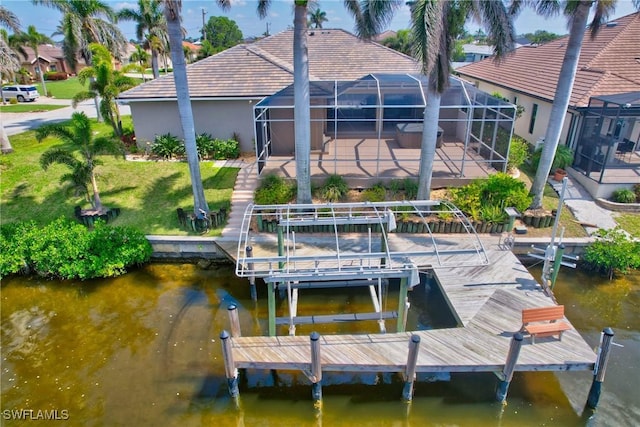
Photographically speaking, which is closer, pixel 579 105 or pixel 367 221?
pixel 367 221

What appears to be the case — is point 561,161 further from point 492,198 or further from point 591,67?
point 591,67

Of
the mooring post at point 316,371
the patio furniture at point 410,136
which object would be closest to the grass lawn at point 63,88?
the patio furniture at point 410,136

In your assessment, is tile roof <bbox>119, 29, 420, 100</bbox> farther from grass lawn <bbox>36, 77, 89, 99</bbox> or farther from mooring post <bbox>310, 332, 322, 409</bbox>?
grass lawn <bbox>36, 77, 89, 99</bbox>

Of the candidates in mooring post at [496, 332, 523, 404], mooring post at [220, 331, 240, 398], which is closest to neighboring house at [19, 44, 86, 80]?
mooring post at [220, 331, 240, 398]

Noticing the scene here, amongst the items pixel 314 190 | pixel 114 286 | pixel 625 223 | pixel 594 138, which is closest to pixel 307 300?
pixel 314 190

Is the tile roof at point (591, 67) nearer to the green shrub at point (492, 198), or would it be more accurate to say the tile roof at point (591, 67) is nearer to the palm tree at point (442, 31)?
the green shrub at point (492, 198)

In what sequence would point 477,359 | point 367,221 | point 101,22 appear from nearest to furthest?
point 477,359, point 367,221, point 101,22

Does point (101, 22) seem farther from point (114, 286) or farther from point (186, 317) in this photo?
point (186, 317)
